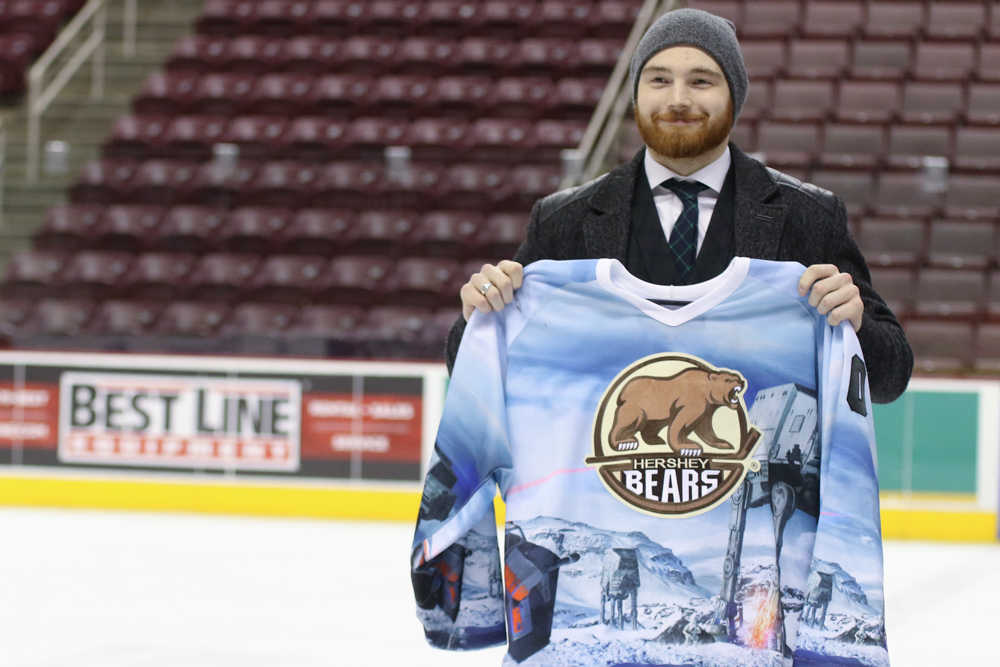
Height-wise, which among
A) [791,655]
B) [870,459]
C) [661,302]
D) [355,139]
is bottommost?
[791,655]

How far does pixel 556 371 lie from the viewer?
5.93 ft

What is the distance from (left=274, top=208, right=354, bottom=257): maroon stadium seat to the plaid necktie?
6057 mm

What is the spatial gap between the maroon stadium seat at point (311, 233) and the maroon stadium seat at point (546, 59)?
2836 millimetres

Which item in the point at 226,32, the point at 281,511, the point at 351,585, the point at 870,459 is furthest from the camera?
the point at 226,32

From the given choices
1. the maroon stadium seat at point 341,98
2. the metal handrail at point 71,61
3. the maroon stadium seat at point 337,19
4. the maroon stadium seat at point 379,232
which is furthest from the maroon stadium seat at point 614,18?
the metal handrail at point 71,61

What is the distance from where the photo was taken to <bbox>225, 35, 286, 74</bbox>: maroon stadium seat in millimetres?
10336

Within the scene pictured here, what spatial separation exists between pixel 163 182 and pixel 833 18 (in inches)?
224

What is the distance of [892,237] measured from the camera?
7.73 m

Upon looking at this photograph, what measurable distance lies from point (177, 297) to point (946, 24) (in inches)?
259

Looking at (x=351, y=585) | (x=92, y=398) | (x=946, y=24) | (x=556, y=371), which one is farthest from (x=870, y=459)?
(x=946, y=24)

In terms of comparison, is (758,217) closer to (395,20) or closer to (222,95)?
(222,95)

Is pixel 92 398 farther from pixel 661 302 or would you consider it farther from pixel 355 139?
pixel 661 302

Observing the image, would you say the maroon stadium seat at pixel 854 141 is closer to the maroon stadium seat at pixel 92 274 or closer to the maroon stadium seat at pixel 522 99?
the maroon stadium seat at pixel 522 99

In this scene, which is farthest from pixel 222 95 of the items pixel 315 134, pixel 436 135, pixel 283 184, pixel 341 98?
pixel 283 184
